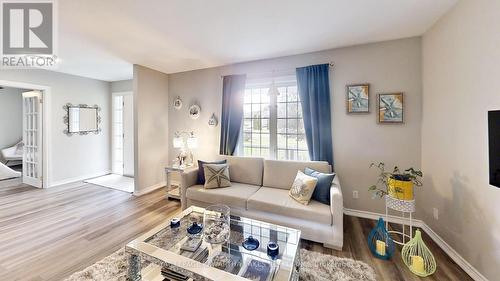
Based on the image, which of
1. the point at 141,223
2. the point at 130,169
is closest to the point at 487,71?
the point at 141,223

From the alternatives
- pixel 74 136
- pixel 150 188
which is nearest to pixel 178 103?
pixel 150 188

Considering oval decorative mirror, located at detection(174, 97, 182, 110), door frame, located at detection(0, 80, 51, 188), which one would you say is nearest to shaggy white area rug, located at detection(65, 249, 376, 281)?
oval decorative mirror, located at detection(174, 97, 182, 110)

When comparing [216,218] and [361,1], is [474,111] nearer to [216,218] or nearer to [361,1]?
[361,1]

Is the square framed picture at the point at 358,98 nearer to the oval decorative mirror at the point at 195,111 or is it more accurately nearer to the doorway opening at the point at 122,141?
the oval decorative mirror at the point at 195,111

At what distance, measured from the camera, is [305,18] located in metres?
2.18

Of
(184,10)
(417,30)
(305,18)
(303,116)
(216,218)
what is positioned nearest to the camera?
(216,218)

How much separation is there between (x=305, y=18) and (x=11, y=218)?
4824 mm

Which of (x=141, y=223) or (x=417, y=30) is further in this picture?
(x=141, y=223)

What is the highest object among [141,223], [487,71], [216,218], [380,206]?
[487,71]

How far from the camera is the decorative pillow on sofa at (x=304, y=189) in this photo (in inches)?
93.0

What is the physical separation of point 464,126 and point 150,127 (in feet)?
15.2

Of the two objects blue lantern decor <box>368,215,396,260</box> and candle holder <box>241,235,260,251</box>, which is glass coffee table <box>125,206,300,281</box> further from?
blue lantern decor <box>368,215,396,260</box>

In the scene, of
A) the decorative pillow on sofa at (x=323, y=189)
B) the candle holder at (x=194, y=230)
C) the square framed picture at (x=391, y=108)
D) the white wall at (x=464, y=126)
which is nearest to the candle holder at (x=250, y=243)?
the candle holder at (x=194, y=230)

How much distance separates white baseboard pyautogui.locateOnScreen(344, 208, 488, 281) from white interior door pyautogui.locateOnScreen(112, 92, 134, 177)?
5124 mm
